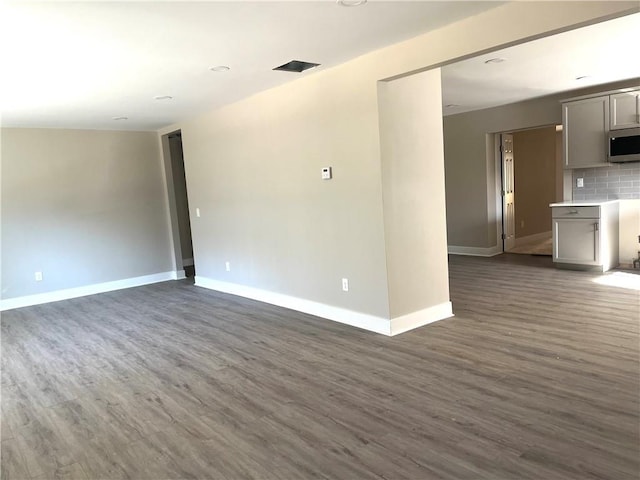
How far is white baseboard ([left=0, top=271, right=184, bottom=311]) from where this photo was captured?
5.98 metres

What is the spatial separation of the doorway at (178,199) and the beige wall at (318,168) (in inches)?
48.4

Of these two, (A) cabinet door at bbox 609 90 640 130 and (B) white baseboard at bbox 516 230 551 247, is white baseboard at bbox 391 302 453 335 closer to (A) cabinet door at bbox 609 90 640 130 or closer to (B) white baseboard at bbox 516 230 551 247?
(A) cabinet door at bbox 609 90 640 130

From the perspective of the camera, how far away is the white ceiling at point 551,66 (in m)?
3.67

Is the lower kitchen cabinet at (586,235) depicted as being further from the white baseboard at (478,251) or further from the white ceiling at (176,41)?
the white ceiling at (176,41)

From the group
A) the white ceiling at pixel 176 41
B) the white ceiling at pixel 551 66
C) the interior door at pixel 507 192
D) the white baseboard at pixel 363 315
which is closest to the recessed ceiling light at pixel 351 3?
the white ceiling at pixel 176 41

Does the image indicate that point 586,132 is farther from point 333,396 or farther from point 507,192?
point 333,396

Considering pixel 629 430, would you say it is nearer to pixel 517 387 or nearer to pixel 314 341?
pixel 517 387

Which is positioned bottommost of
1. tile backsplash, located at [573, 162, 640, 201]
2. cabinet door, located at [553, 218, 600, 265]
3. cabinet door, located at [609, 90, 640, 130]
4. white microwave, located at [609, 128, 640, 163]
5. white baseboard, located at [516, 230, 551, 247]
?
white baseboard, located at [516, 230, 551, 247]

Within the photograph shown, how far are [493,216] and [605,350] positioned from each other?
4.45 metres

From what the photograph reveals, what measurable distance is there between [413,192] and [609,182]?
3721mm

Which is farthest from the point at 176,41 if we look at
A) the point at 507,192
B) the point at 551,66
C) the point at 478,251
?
the point at 507,192

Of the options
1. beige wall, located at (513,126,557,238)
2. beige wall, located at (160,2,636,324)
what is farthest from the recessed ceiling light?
beige wall, located at (513,126,557,238)

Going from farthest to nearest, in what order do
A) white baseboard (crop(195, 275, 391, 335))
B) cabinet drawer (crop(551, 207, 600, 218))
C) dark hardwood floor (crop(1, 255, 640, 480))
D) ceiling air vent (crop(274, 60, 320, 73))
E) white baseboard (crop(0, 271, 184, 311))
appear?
white baseboard (crop(0, 271, 184, 311)), cabinet drawer (crop(551, 207, 600, 218)), white baseboard (crop(195, 275, 391, 335)), ceiling air vent (crop(274, 60, 320, 73)), dark hardwood floor (crop(1, 255, 640, 480))

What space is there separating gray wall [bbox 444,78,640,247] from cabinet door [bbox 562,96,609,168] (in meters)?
0.67
